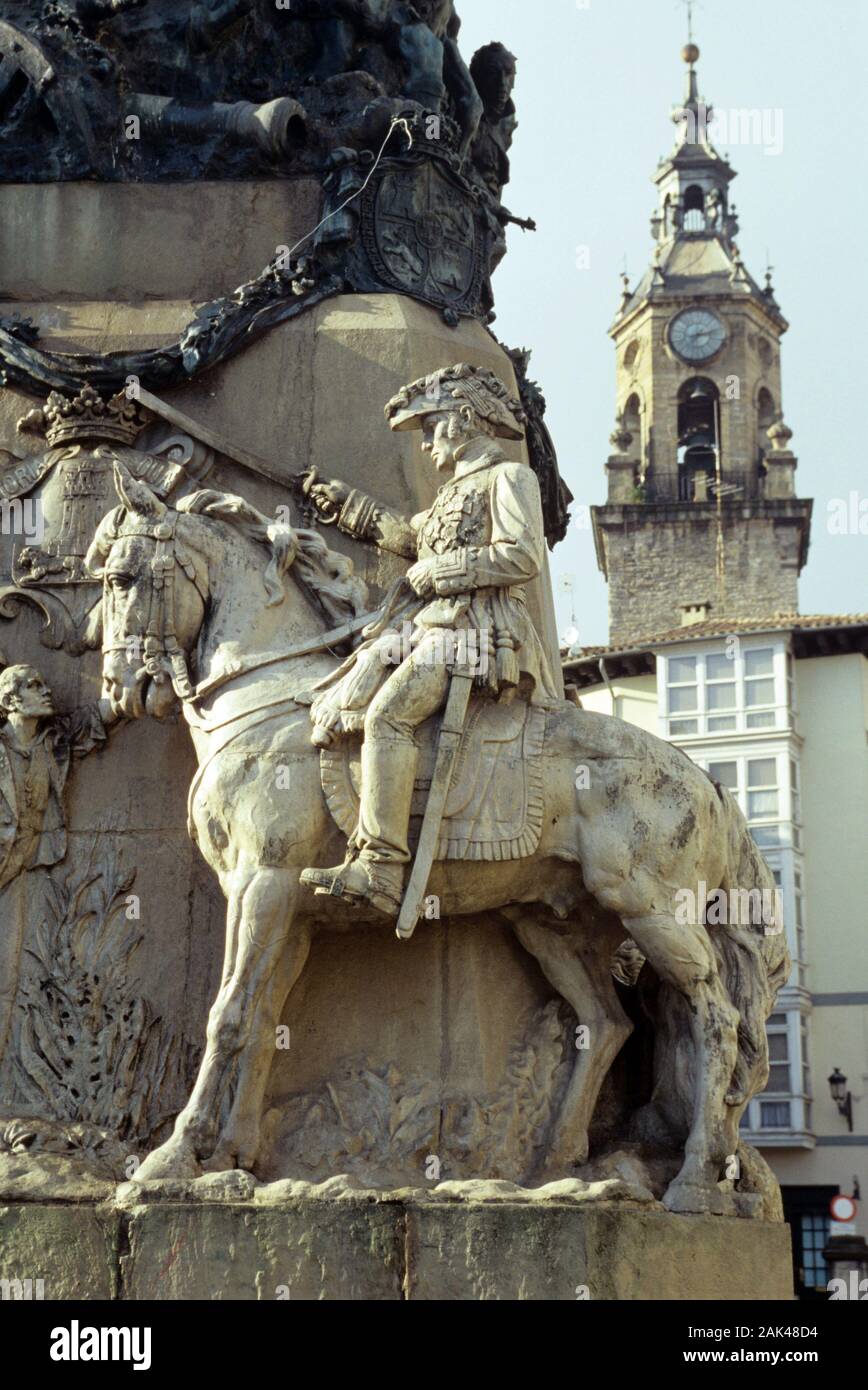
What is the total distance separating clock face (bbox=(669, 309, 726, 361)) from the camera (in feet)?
283

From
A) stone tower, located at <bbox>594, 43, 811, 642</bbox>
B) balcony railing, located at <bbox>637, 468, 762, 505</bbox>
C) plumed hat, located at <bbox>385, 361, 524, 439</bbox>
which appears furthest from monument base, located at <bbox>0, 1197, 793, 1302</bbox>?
balcony railing, located at <bbox>637, 468, 762, 505</bbox>

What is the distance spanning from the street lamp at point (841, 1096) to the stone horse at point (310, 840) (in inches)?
1244

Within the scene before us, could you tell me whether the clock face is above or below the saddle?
above

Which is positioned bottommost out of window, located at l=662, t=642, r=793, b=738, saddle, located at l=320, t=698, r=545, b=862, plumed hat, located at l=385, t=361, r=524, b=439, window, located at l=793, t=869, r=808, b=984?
saddle, located at l=320, t=698, r=545, b=862

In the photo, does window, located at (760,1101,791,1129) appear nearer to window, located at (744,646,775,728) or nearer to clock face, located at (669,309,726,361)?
window, located at (744,646,775,728)

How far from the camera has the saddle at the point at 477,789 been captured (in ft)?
32.4

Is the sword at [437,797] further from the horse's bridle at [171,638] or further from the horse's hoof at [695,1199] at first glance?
the horse's hoof at [695,1199]

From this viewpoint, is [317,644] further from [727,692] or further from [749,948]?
[727,692]

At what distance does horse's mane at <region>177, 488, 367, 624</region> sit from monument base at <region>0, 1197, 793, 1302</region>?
9.62ft

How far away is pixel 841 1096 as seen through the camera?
41.6 meters

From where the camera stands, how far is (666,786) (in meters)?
10.3
